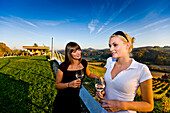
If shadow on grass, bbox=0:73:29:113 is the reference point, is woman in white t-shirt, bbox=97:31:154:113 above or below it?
above

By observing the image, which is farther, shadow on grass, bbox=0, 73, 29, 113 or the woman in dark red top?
shadow on grass, bbox=0, 73, 29, 113

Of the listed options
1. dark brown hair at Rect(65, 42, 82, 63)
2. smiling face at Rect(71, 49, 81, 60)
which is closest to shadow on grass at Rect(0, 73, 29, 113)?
dark brown hair at Rect(65, 42, 82, 63)

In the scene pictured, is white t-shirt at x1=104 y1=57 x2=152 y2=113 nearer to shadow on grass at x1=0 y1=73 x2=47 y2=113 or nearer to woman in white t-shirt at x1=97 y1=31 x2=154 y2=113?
woman in white t-shirt at x1=97 y1=31 x2=154 y2=113

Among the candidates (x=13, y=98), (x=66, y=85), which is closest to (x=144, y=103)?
(x=66, y=85)

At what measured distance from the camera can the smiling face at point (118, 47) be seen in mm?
1123

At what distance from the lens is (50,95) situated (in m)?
4.06

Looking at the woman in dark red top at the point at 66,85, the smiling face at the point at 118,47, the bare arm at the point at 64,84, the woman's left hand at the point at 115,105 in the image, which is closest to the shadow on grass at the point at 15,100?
the woman in dark red top at the point at 66,85

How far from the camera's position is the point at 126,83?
103 cm

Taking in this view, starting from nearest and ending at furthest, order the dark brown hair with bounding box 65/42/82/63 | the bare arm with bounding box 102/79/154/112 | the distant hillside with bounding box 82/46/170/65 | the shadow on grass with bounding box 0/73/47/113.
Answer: the bare arm with bounding box 102/79/154/112 → the dark brown hair with bounding box 65/42/82/63 → the shadow on grass with bounding box 0/73/47/113 → the distant hillside with bounding box 82/46/170/65

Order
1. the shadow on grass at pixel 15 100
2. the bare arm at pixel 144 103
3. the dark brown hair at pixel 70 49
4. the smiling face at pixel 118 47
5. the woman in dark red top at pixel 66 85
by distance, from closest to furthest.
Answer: the bare arm at pixel 144 103 < the smiling face at pixel 118 47 < the woman in dark red top at pixel 66 85 < the dark brown hair at pixel 70 49 < the shadow on grass at pixel 15 100

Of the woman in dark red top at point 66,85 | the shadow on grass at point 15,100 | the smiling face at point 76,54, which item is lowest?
the shadow on grass at point 15,100

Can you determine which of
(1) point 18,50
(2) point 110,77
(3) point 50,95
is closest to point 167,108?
(3) point 50,95

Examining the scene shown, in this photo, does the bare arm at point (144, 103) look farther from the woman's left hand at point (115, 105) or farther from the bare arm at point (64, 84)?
the bare arm at point (64, 84)

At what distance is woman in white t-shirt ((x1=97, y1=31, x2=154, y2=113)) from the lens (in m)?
0.95
